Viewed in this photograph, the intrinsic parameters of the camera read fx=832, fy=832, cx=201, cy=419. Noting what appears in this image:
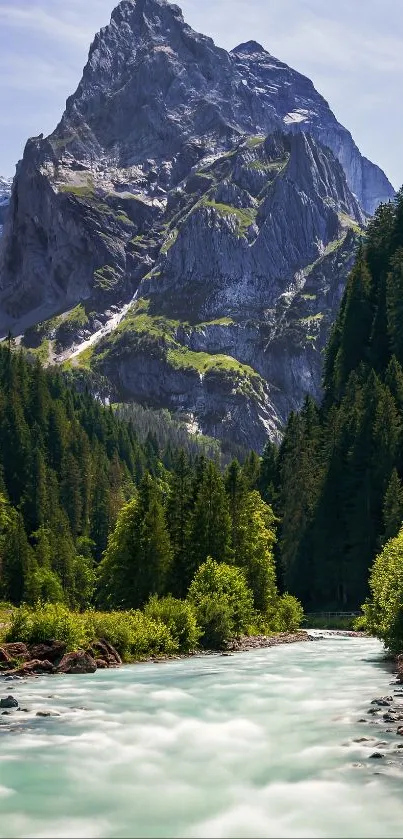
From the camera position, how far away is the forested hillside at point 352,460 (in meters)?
95.4

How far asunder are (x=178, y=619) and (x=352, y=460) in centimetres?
4873

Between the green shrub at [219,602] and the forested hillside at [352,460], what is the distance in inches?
1023

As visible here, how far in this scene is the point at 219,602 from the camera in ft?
198

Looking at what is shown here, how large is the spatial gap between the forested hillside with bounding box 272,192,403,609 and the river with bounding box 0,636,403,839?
5522 cm

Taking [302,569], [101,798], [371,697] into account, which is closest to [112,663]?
[371,697]

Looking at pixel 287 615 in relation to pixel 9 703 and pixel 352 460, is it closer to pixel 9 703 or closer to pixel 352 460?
pixel 352 460

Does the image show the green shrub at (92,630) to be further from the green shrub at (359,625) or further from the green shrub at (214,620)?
the green shrub at (359,625)

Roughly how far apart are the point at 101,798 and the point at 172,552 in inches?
2232

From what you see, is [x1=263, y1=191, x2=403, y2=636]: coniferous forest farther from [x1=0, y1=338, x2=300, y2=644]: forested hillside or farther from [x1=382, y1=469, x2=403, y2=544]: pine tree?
[x1=0, y1=338, x2=300, y2=644]: forested hillside

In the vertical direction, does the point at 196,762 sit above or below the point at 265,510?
below

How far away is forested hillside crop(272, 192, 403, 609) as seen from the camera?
95.4 meters

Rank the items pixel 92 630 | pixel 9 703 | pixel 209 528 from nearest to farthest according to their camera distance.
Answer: pixel 9 703 → pixel 92 630 → pixel 209 528

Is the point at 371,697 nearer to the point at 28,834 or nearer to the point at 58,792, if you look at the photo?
the point at 58,792

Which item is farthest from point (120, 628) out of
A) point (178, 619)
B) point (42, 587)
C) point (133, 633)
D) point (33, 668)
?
point (42, 587)
